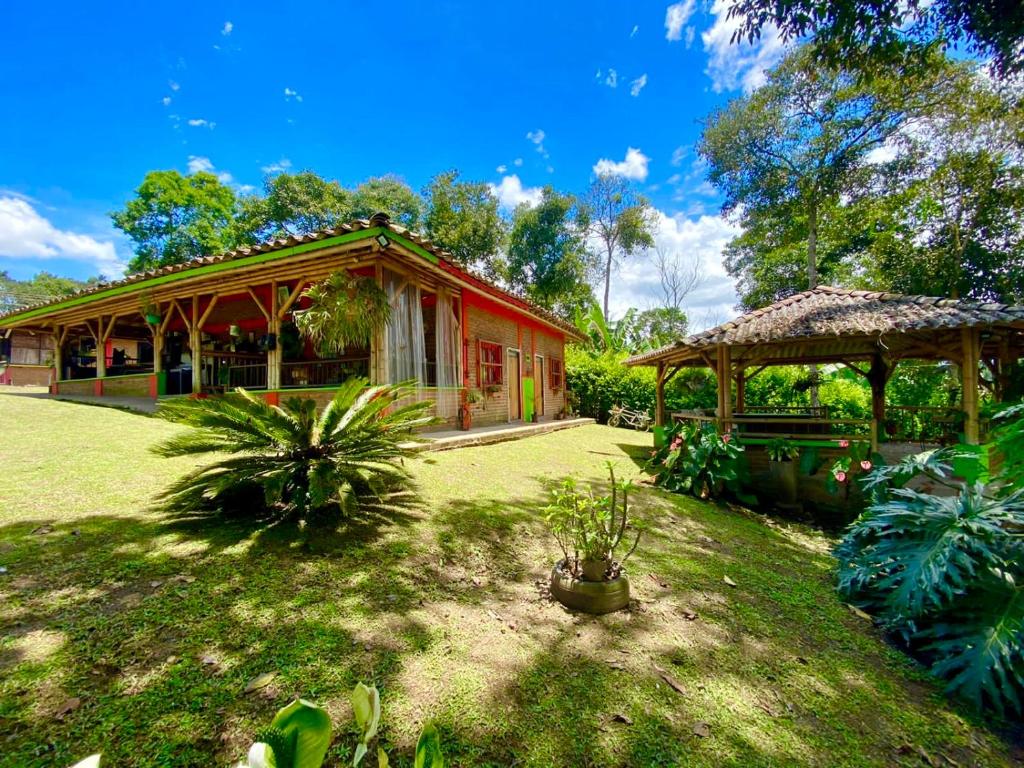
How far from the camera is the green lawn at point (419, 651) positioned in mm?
1607

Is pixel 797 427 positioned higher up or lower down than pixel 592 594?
higher up

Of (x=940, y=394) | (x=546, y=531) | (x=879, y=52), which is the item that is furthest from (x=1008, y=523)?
(x=940, y=394)

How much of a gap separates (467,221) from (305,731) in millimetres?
23510

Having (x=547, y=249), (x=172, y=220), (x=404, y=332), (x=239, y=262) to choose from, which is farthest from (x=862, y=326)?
(x=172, y=220)

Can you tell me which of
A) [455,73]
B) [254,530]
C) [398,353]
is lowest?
[254,530]

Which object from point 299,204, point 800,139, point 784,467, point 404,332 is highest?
point 299,204

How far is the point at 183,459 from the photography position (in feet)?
16.3

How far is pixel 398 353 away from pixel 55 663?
5826 mm

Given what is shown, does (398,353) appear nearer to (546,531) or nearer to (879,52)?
(546,531)

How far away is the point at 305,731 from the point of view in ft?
2.39

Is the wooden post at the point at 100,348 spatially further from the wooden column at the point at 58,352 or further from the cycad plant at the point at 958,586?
the cycad plant at the point at 958,586

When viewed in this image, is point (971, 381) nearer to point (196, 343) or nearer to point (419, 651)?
point (419, 651)

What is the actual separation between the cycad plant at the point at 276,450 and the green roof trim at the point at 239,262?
3628 millimetres

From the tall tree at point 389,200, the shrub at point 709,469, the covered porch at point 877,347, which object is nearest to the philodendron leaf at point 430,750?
the shrub at point 709,469
